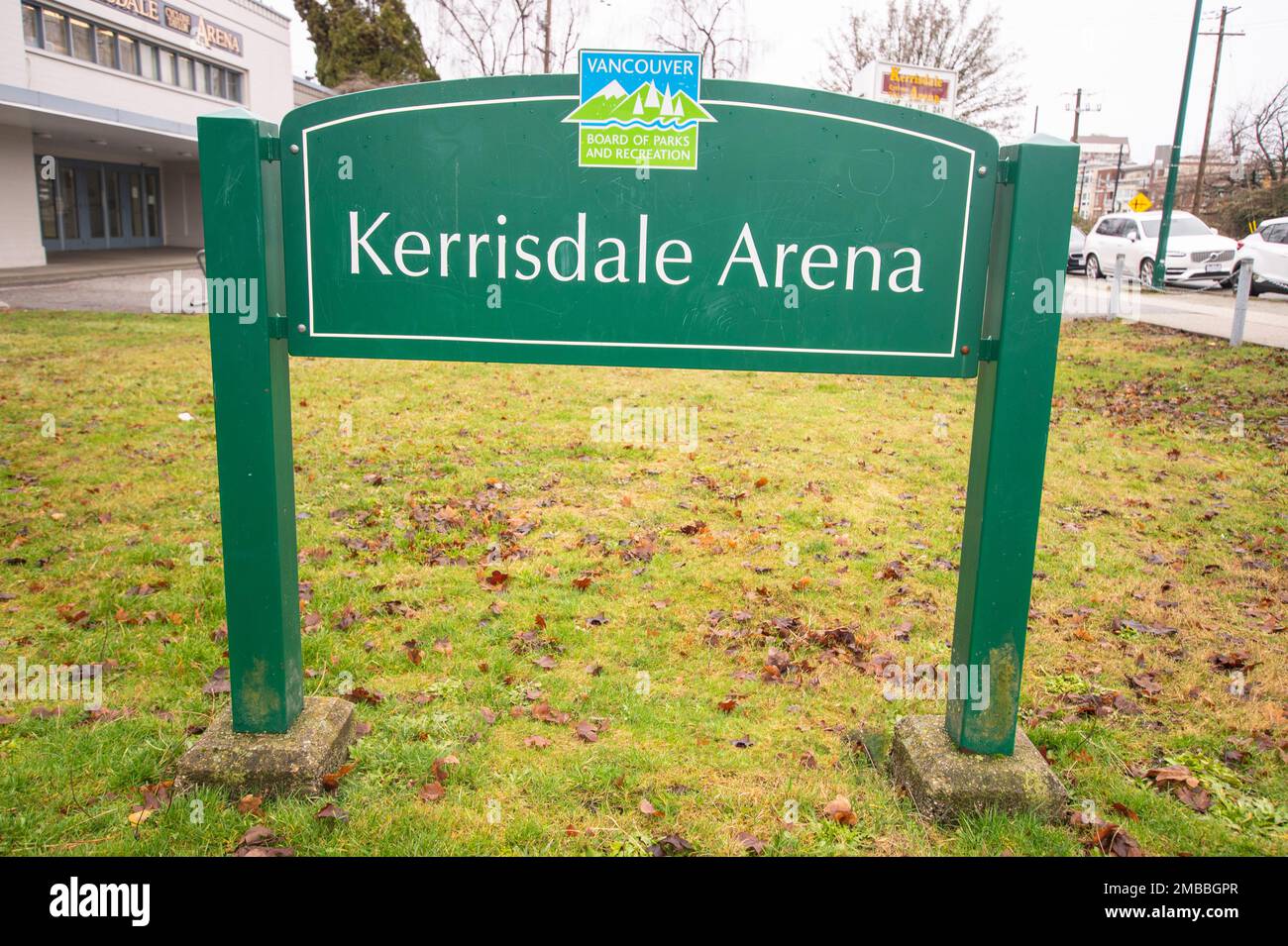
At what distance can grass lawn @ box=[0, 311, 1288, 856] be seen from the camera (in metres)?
3.08

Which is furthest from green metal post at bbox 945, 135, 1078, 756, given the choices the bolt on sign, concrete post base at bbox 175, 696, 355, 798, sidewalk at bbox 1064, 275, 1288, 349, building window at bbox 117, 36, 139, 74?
building window at bbox 117, 36, 139, 74

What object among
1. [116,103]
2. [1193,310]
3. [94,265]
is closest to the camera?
[1193,310]

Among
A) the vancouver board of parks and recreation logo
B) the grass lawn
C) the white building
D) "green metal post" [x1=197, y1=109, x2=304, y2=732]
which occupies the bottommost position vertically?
the grass lawn

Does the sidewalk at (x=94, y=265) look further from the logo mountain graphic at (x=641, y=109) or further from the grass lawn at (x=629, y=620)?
the logo mountain graphic at (x=641, y=109)

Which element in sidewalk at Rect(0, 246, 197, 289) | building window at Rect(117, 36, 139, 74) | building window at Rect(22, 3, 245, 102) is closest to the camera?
sidewalk at Rect(0, 246, 197, 289)

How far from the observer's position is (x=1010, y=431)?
2900 millimetres

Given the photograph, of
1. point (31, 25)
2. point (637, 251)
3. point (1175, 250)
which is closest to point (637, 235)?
point (637, 251)

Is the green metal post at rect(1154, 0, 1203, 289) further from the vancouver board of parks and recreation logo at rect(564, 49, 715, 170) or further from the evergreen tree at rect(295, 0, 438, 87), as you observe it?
the evergreen tree at rect(295, 0, 438, 87)

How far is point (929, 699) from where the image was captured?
3.95 metres

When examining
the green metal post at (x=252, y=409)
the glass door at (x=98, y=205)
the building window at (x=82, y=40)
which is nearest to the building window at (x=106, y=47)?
the building window at (x=82, y=40)

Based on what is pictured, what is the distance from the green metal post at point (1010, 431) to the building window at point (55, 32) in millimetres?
28018

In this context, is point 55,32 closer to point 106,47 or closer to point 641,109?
point 106,47

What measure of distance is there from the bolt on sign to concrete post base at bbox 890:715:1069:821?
0.30 meters

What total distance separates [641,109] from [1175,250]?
22957 millimetres
